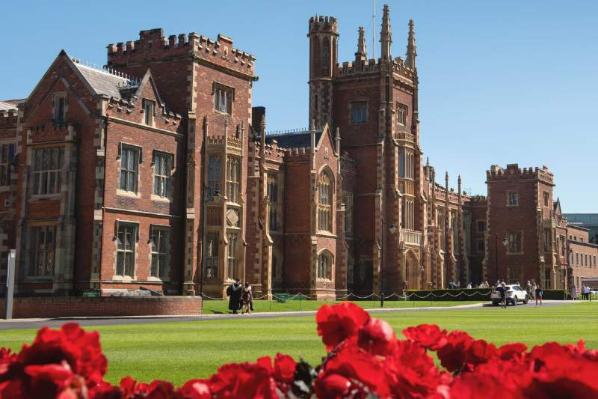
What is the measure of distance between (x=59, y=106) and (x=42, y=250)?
6611 millimetres

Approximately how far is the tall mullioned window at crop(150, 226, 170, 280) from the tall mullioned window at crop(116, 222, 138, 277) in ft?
3.92

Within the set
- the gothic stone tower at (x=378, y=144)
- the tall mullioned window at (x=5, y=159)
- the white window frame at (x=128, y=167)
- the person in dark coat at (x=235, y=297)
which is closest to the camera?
the person in dark coat at (x=235, y=297)

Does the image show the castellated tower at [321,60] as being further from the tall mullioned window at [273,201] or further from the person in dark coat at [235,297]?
the person in dark coat at [235,297]

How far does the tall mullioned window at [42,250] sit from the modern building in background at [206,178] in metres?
0.06

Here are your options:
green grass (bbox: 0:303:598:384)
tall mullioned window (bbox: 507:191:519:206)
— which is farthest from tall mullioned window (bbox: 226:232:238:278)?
tall mullioned window (bbox: 507:191:519:206)

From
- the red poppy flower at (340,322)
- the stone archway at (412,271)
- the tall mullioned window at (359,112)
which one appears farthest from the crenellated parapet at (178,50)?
the red poppy flower at (340,322)

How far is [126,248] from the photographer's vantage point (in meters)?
36.5

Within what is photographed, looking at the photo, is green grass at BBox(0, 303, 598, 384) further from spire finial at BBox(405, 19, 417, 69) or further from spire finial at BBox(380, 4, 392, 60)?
spire finial at BBox(405, 19, 417, 69)

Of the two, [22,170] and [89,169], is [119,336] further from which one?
[22,170]

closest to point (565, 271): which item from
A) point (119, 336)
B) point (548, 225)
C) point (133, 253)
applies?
point (548, 225)

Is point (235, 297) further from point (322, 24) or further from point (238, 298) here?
point (322, 24)

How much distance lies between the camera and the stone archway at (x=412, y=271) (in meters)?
60.1

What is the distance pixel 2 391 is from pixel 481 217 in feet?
277

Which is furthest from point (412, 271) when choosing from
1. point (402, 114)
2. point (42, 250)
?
point (42, 250)
